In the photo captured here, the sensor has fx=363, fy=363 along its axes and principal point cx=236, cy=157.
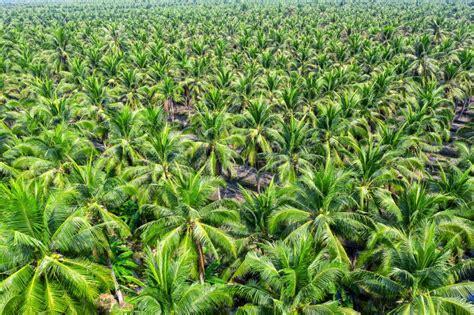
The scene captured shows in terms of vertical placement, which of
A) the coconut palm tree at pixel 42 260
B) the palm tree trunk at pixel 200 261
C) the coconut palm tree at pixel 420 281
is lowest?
the palm tree trunk at pixel 200 261

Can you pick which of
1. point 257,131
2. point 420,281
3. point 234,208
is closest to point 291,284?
point 420,281

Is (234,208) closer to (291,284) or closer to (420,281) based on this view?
(291,284)

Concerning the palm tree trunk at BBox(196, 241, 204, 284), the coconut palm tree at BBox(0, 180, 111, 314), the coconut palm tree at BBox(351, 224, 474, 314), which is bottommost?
the palm tree trunk at BBox(196, 241, 204, 284)

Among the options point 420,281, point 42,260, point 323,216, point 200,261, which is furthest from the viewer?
point 200,261

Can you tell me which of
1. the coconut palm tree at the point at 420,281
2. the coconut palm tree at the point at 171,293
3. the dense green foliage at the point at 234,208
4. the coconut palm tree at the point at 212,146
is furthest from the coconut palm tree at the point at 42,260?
the coconut palm tree at the point at 212,146

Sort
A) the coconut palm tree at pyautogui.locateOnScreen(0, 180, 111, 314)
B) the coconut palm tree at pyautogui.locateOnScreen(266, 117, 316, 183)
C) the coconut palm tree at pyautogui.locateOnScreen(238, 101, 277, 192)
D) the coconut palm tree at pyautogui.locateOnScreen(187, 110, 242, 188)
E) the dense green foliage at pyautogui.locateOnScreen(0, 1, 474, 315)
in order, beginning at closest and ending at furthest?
1. the coconut palm tree at pyautogui.locateOnScreen(0, 180, 111, 314)
2. the dense green foliage at pyautogui.locateOnScreen(0, 1, 474, 315)
3. the coconut palm tree at pyautogui.locateOnScreen(266, 117, 316, 183)
4. the coconut palm tree at pyautogui.locateOnScreen(187, 110, 242, 188)
5. the coconut palm tree at pyautogui.locateOnScreen(238, 101, 277, 192)

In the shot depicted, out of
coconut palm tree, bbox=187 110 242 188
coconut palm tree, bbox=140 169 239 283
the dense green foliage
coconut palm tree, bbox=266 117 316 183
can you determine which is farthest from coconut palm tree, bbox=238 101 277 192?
coconut palm tree, bbox=140 169 239 283

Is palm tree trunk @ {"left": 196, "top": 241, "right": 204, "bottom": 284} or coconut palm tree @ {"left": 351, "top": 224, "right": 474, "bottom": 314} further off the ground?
coconut palm tree @ {"left": 351, "top": 224, "right": 474, "bottom": 314}

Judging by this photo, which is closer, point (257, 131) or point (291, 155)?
point (291, 155)

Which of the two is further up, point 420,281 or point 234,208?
point 234,208

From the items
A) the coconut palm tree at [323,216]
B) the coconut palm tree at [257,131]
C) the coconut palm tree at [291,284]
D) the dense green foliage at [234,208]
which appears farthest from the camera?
the coconut palm tree at [257,131]

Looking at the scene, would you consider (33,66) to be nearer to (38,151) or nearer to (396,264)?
(38,151)

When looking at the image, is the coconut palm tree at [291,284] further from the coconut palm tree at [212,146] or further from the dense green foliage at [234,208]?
the coconut palm tree at [212,146]

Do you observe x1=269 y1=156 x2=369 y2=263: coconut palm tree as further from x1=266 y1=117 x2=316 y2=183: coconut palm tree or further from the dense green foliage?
x1=266 y1=117 x2=316 y2=183: coconut palm tree
